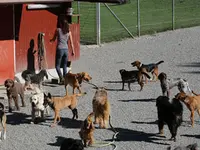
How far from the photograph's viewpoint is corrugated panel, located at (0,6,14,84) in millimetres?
18281

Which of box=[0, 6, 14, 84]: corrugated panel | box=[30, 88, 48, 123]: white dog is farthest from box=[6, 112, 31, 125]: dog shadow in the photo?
box=[0, 6, 14, 84]: corrugated panel

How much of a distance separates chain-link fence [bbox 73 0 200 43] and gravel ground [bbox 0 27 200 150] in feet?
5.05

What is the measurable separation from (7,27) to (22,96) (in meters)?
3.22

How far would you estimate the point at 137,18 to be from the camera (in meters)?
29.4

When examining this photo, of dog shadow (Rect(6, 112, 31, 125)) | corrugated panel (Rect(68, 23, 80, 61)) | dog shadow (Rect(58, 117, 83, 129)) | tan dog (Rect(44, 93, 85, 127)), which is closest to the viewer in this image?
tan dog (Rect(44, 93, 85, 127))

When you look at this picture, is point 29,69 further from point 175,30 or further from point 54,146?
point 175,30

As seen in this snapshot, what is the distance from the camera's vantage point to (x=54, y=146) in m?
13.0

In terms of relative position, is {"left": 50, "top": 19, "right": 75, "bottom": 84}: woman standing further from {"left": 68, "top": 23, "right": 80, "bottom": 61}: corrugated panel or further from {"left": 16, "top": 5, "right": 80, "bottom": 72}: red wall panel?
{"left": 68, "top": 23, "right": 80, "bottom": 61}: corrugated panel

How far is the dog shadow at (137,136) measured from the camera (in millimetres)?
13352

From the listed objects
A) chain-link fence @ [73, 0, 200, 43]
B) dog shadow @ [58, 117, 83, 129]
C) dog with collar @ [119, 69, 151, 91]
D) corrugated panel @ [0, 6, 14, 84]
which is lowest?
dog shadow @ [58, 117, 83, 129]

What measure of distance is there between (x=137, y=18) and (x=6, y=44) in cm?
1194

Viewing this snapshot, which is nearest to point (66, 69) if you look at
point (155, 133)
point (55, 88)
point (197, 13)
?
point (55, 88)

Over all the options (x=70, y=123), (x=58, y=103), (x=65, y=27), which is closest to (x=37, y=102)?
(x=58, y=103)

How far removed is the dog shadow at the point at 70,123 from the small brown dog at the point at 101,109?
21.5 inches
